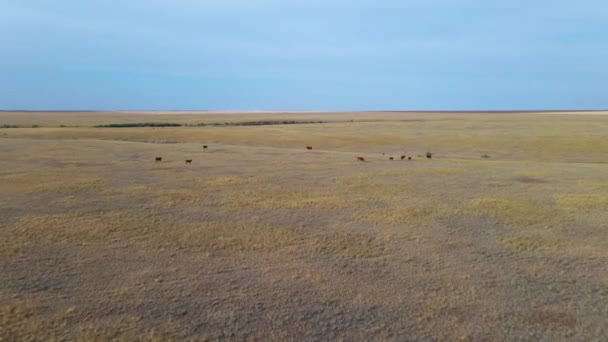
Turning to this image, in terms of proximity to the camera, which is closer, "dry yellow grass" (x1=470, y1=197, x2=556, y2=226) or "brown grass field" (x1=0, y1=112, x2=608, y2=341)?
"brown grass field" (x1=0, y1=112, x2=608, y2=341)

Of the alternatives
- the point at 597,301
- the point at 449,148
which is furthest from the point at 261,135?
the point at 597,301

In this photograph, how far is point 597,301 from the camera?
8.95 metres

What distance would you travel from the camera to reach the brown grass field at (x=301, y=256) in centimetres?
804

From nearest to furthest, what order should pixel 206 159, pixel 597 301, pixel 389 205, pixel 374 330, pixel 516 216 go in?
pixel 374 330 → pixel 597 301 → pixel 516 216 → pixel 389 205 → pixel 206 159

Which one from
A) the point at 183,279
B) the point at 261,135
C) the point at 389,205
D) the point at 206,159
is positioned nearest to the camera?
the point at 183,279

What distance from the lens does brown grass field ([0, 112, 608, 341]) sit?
804cm

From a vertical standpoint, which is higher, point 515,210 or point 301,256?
point 515,210

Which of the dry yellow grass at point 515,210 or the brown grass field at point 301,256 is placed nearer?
the brown grass field at point 301,256

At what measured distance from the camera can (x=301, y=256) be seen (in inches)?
441

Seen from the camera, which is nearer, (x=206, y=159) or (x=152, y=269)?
(x=152, y=269)

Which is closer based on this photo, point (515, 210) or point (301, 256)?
point (301, 256)

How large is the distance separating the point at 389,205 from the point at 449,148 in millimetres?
28108

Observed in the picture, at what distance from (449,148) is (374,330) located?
120 ft

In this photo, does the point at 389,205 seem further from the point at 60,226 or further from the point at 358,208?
the point at 60,226
